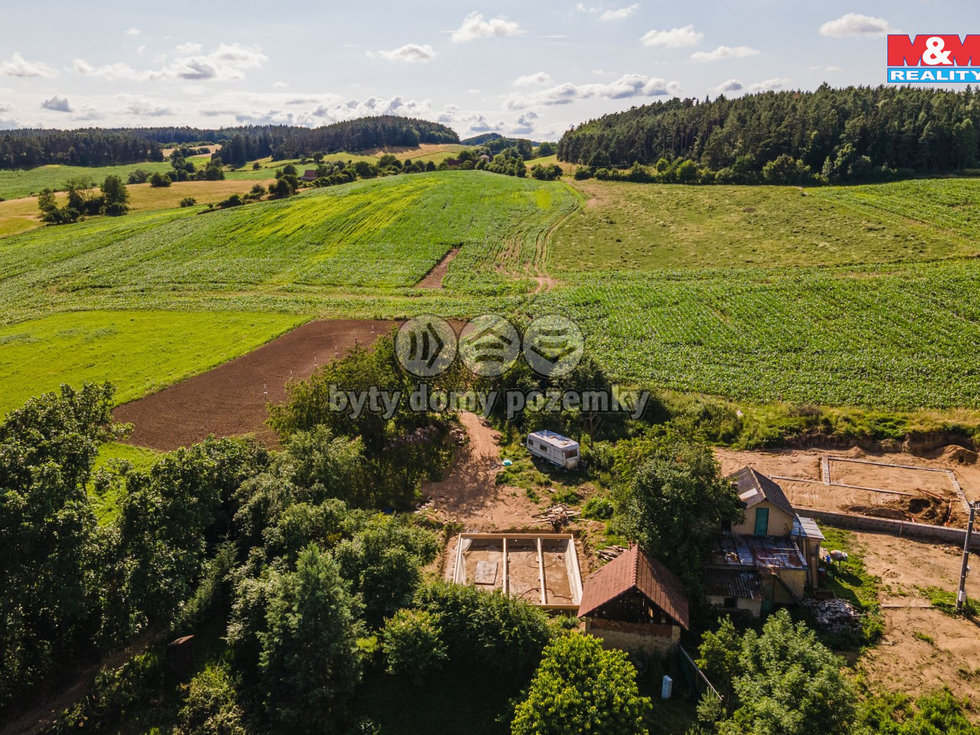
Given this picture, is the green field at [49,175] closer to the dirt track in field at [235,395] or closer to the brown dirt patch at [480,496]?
the dirt track in field at [235,395]

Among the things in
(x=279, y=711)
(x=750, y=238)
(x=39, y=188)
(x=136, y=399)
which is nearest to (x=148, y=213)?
(x=39, y=188)

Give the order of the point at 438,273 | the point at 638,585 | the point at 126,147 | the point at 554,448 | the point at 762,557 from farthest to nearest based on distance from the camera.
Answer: the point at 126,147, the point at 438,273, the point at 554,448, the point at 762,557, the point at 638,585

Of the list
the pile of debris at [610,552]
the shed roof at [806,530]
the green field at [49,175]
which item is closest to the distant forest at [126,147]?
the green field at [49,175]

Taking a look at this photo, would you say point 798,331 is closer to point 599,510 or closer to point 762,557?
point 599,510

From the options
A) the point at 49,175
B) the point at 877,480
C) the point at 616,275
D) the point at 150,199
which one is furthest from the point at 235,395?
the point at 49,175

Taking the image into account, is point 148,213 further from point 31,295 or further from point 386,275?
point 386,275
